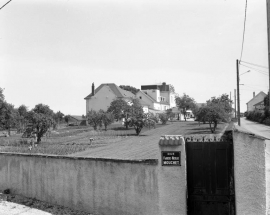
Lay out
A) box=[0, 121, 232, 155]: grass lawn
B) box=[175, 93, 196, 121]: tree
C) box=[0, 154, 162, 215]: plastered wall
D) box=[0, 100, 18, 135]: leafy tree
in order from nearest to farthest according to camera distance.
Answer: box=[0, 154, 162, 215]: plastered wall → box=[0, 121, 232, 155]: grass lawn → box=[0, 100, 18, 135]: leafy tree → box=[175, 93, 196, 121]: tree

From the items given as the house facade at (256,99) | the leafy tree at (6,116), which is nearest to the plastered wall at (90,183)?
the leafy tree at (6,116)

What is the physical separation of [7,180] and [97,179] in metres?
4.99

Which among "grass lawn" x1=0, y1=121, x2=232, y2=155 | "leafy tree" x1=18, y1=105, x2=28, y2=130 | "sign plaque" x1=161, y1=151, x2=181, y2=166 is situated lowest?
"grass lawn" x1=0, y1=121, x2=232, y2=155

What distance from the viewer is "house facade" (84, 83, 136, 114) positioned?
70000 millimetres

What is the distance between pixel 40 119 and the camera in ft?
105

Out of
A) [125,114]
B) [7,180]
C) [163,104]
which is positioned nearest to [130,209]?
Result: [7,180]

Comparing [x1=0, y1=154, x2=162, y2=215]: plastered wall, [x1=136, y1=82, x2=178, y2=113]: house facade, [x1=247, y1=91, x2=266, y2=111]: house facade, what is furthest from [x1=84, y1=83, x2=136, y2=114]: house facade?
[x1=247, y1=91, x2=266, y2=111]: house facade

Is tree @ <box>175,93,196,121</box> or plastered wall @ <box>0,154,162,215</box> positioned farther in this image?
tree @ <box>175,93,196,121</box>

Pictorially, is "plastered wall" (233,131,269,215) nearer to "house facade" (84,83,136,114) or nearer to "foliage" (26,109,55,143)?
"foliage" (26,109,55,143)

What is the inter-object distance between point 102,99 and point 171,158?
64562 millimetres

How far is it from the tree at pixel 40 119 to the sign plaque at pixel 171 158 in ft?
90.1

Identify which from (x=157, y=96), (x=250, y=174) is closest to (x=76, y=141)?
(x=250, y=174)

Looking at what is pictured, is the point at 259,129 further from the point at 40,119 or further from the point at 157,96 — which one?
the point at 157,96

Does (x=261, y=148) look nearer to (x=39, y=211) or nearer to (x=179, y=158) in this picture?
(x=179, y=158)
